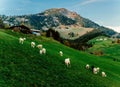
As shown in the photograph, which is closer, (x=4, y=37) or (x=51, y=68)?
(x=51, y=68)

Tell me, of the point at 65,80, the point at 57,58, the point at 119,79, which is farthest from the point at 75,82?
the point at 119,79

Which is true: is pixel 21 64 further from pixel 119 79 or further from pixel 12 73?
pixel 119 79

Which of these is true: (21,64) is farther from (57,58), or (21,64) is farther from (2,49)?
(57,58)

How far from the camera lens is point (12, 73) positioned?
46281mm

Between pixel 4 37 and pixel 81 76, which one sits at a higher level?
pixel 4 37

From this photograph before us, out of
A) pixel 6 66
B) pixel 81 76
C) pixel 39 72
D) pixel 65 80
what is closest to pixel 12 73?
pixel 6 66

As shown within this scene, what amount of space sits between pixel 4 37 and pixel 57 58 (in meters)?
9.52

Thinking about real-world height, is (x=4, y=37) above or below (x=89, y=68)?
above

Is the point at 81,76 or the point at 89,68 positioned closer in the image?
the point at 81,76

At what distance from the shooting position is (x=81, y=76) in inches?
2165

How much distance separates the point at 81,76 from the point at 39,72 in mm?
7800

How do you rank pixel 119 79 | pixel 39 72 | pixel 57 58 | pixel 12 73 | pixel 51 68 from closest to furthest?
pixel 12 73 < pixel 39 72 < pixel 51 68 < pixel 57 58 < pixel 119 79

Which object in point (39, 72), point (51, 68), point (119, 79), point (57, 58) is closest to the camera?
point (39, 72)

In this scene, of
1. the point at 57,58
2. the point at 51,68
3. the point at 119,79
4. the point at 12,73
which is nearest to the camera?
the point at 12,73
